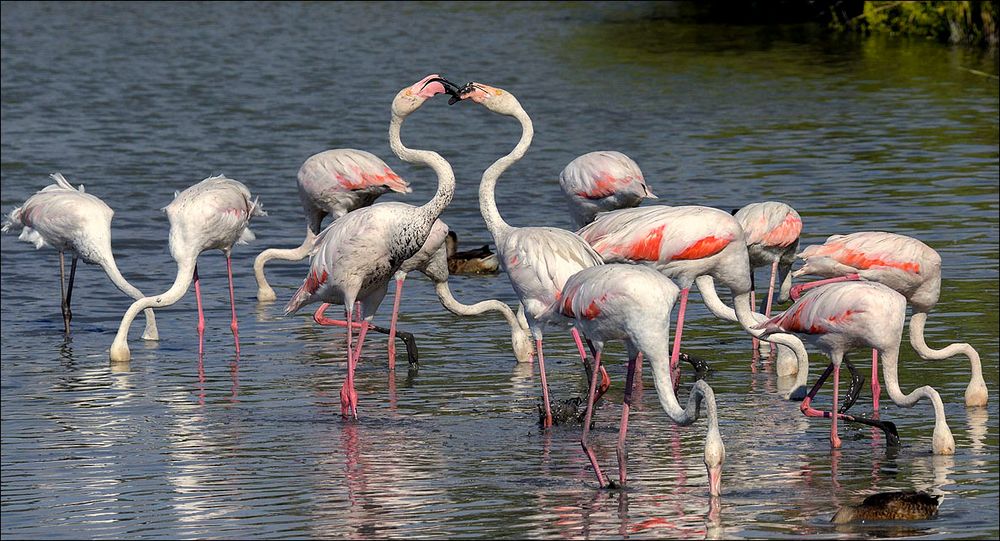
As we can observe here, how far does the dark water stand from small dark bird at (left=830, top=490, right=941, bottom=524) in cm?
8

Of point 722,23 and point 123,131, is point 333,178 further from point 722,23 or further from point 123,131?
point 722,23

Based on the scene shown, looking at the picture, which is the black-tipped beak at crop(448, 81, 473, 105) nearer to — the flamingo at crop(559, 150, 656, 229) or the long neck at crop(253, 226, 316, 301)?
the flamingo at crop(559, 150, 656, 229)

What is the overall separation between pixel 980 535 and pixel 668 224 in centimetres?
323

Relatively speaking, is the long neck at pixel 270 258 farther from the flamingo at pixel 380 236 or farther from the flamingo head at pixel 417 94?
the flamingo head at pixel 417 94

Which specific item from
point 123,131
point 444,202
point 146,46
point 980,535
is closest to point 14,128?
point 123,131

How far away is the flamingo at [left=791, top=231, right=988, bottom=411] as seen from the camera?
8.80 meters

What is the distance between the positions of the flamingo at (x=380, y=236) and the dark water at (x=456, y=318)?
0.63 meters

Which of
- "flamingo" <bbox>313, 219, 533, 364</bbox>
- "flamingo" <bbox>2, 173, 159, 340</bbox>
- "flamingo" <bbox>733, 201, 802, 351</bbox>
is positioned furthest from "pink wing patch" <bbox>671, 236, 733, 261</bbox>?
"flamingo" <bbox>2, 173, 159, 340</bbox>

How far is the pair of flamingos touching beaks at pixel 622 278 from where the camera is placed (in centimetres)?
707

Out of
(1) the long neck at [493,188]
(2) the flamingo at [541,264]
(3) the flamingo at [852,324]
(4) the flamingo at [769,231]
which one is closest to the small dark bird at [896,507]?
(3) the flamingo at [852,324]

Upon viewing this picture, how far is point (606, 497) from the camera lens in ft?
22.7

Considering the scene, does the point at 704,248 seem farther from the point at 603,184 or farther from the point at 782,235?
the point at 603,184

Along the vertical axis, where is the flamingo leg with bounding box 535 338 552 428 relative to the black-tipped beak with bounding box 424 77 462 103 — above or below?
below

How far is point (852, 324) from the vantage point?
25.1ft
